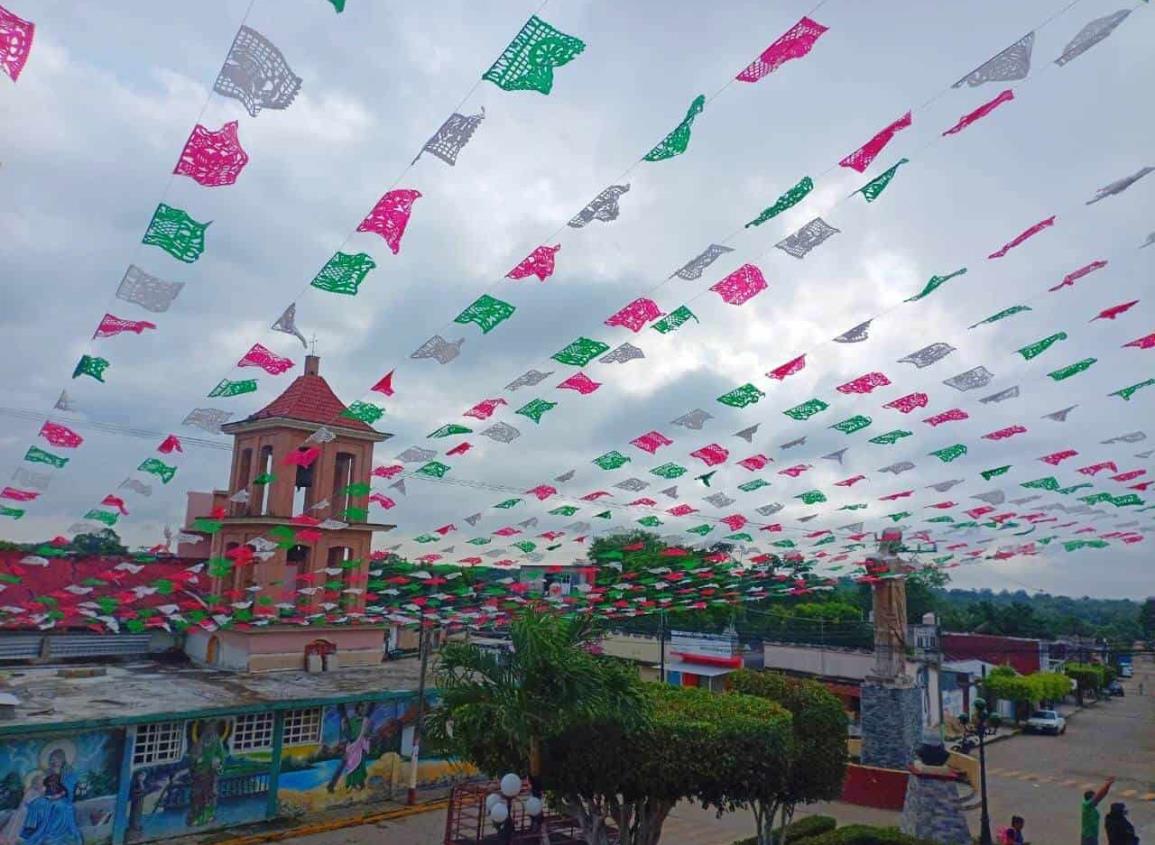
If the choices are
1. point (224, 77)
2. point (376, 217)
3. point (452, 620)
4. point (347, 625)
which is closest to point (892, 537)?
point (452, 620)

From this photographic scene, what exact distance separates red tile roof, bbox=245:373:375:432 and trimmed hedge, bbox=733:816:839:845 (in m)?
14.9

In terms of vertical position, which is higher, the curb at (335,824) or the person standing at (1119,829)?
the person standing at (1119,829)

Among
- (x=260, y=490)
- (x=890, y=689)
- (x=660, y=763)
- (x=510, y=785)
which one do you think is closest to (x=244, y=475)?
(x=260, y=490)

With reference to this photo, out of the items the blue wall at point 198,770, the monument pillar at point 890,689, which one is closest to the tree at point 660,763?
the blue wall at point 198,770

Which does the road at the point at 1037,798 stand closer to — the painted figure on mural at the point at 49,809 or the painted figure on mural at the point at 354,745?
the painted figure on mural at the point at 354,745

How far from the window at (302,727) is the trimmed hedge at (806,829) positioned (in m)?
10.3

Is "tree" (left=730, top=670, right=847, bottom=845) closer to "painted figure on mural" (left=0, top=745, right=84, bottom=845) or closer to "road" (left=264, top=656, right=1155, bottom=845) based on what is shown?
"road" (left=264, top=656, right=1155, bottom=845)

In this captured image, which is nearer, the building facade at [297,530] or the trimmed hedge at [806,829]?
the trimmed hedge at [806,829]

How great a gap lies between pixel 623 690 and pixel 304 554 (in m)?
15.9

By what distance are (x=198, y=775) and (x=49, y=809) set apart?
2842 mm

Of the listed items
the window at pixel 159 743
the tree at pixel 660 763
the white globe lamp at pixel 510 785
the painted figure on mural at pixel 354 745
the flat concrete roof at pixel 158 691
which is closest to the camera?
the white globe lamp at pixel 510 785

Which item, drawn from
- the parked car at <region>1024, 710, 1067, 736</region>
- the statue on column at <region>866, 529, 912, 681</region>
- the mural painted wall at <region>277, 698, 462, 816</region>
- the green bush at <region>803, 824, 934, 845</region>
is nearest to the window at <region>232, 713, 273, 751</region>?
the mural painted wall at <region>277, 698, 462, 816</region>

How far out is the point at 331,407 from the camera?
2467 cm

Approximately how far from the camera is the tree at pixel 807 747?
39.4ft
